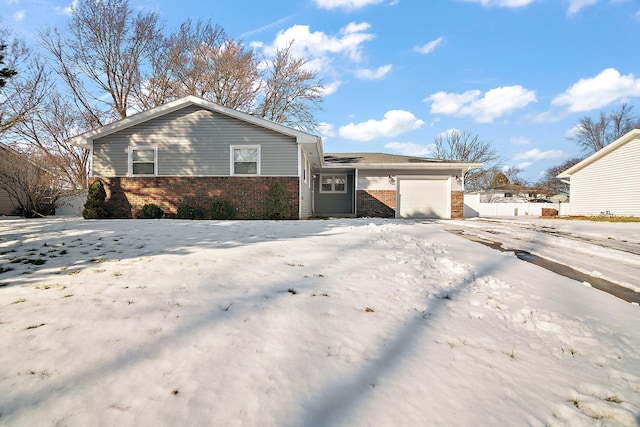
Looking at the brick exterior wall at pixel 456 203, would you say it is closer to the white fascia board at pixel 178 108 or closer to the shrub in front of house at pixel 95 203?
the white fascia board at pixel 178 108

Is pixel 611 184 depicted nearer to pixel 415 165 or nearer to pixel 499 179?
pixel 415 165

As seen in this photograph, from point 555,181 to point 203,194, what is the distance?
156 feet

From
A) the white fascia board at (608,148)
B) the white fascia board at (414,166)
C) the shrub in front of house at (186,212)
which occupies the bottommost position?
the shrub in front of house at (186,212)

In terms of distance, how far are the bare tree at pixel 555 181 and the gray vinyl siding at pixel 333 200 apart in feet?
123

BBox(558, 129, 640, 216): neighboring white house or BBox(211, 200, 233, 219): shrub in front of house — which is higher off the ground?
BBox(558, 129, 640, 216): neighboring white house

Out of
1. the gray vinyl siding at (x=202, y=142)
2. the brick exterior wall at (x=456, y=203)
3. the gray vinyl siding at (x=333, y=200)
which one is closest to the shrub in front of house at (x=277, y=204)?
the gray vinyl siding at (x=202, y=142)

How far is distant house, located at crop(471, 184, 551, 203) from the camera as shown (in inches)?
1476

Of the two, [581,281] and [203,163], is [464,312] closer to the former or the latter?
[581,281]

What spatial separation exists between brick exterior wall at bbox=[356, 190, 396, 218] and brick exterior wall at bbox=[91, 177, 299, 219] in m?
5.28

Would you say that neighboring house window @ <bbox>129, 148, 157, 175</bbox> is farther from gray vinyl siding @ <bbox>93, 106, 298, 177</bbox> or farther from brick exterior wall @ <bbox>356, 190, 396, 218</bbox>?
brick exterior wall @ <bbox>356, 190, 396, 218</bbox>

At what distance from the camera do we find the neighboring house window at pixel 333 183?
17047 mm

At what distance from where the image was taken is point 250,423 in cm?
133

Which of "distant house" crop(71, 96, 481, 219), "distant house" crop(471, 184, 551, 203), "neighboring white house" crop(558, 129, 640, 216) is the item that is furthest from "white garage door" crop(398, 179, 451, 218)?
"distant house" crop(471, 184, 551, 203)

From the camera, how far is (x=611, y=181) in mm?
16266
